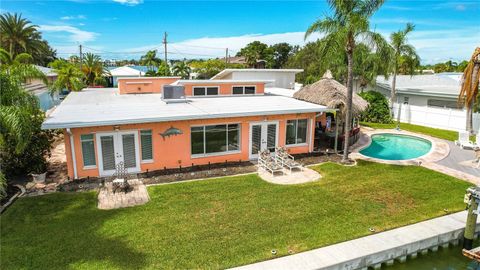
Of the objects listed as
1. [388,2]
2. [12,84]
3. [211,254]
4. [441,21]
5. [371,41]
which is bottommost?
[211,254]

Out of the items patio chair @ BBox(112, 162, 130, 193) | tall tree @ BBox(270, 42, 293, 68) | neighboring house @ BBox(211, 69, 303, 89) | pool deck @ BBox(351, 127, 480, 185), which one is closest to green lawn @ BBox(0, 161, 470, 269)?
patio chair @ BBox(112, 162, 130, 193)

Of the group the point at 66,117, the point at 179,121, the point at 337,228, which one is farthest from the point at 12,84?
the point at 337,228

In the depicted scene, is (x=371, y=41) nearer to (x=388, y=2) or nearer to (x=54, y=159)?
(x=388, y=2)

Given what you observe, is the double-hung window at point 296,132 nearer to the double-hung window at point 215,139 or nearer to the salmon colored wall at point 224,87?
the double-hung window at point 215,139

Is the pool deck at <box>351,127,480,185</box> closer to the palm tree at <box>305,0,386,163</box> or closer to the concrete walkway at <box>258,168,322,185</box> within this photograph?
the concrete walkway at <box>258,168,322,185</box>

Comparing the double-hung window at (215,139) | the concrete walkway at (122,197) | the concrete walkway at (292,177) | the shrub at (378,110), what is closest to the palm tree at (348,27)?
the concrete walkway at (292,177)
